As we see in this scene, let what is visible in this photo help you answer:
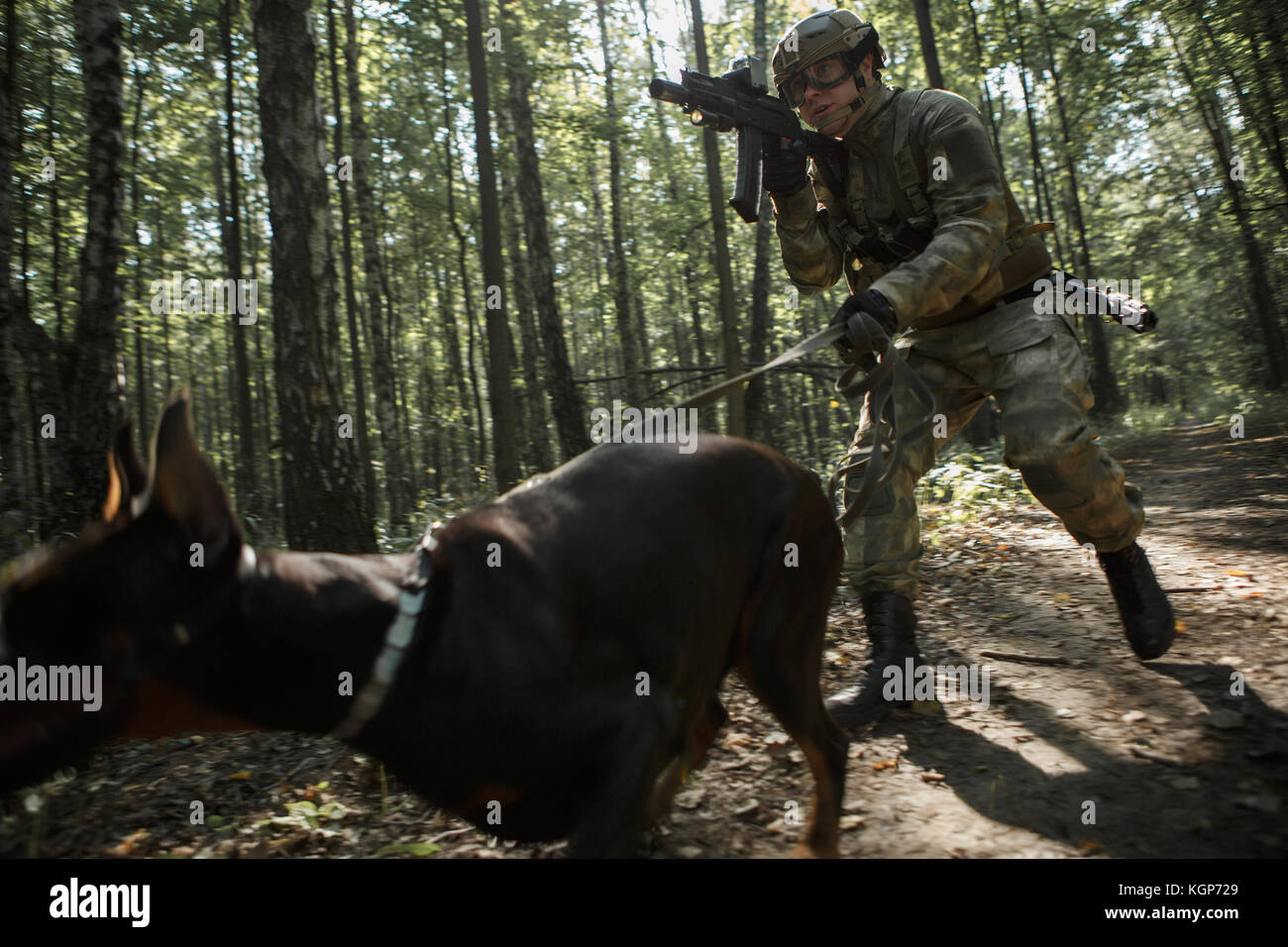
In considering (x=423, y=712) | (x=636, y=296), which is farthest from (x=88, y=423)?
(x=636, y=296)

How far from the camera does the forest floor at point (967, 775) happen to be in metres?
2.61

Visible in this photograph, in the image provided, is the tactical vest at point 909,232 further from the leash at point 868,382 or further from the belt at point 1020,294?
the leash at point 868,382

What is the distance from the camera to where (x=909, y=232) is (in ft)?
12.6

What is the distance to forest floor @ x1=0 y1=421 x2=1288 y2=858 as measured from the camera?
261cm

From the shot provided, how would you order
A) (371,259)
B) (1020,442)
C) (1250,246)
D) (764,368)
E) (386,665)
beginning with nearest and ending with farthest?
(386,665) → (764,368) → (1020,442) → (371,259) → (1250,246)

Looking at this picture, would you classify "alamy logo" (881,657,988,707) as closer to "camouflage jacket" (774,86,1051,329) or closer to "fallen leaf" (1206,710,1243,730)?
"fallen leaf" (1206,710,1243,730)

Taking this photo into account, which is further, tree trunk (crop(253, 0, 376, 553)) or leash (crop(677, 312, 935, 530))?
tree trunk (crop(253, 0, 376, 553))

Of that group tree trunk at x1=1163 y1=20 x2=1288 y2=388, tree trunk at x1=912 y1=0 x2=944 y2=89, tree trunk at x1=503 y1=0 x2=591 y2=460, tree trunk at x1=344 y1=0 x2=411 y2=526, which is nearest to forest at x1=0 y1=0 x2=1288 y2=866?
tree trunk at x1=503 y1=0 x2=591 y2=460

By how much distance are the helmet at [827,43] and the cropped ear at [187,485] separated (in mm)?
3405

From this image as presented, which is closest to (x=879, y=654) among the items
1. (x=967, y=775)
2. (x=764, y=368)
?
(x=967, y=775)

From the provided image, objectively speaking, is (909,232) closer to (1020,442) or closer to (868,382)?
(868,382)

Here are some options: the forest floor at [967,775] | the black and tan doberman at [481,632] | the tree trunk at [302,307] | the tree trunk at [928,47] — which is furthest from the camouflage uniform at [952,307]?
the tree trunk at [928,47]

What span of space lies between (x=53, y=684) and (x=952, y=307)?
11.7 feet
